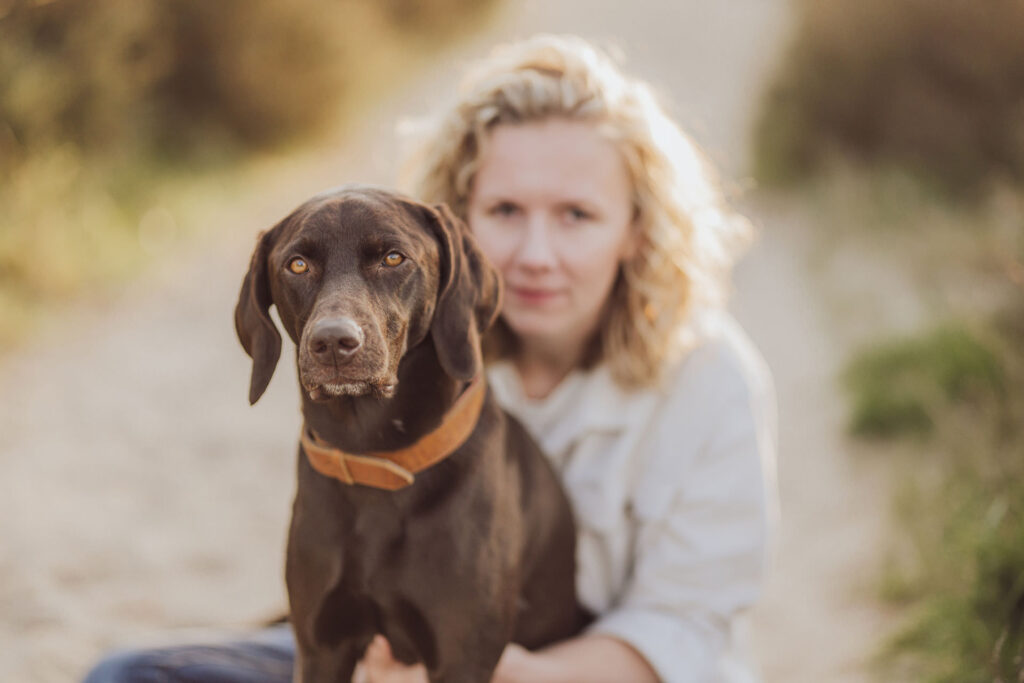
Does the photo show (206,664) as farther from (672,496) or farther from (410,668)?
(672,496)

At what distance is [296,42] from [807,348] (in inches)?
286

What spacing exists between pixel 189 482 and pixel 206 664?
245cm

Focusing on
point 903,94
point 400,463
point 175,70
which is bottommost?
point 400,463

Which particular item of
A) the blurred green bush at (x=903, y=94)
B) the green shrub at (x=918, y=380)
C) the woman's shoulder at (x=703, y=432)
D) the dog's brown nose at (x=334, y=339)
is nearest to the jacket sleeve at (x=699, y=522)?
the woman's shoulder at (x=703, y=432)

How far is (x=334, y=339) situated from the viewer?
65.2 inches

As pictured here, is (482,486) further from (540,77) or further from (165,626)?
(165,626)

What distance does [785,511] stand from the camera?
4.98 metres

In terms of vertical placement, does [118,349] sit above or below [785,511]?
above

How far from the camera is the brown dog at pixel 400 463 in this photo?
188 cm

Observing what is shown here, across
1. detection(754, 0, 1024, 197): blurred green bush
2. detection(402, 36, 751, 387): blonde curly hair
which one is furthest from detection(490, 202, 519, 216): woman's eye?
detection(754, 0, 1024, 197): blurred green bush

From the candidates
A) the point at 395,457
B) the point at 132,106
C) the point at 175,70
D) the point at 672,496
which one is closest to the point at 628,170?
the point at 672,496

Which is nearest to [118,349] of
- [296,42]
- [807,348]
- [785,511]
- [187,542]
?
[187,542]

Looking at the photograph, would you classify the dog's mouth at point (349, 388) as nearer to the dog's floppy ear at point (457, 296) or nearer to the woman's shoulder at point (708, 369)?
the dog's floppy ear at point (457, 296)

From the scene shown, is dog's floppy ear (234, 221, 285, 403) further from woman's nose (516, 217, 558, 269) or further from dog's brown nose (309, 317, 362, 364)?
woman's nose (516, 217, 558, 269)
